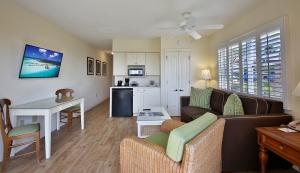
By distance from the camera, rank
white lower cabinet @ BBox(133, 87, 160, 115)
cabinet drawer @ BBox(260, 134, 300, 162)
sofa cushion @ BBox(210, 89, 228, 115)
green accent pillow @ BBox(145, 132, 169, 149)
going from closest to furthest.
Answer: cabinet drawer @ BBox(260, 134, 300, 162), green accent pillow @ BBox(145, 132, 169, 149), sofa cushion @ BBox(210, 89, 228, 115), white lower cabinet @ BBox(133, 87, 160, 115)

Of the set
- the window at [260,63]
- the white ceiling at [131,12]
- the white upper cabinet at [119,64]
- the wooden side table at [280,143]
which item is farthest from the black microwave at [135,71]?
the wooden side table at [280,143]

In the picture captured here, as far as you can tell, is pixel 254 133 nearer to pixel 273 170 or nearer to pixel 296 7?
pixel 273 170

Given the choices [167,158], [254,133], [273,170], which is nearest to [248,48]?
[254,133]

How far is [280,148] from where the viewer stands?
138cm

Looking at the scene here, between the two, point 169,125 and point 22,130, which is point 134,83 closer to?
point 169,125

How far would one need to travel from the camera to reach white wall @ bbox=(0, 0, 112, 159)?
7.25 ft

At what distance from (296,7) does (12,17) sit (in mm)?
4209

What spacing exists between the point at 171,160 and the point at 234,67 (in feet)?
9.08

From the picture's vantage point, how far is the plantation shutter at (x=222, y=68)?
3.48m

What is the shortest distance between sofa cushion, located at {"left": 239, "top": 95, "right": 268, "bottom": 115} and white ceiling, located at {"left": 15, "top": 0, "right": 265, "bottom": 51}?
65.9 inches

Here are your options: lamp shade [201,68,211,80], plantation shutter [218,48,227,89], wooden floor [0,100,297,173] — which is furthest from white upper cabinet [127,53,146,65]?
plantation shutter [218,48,227,89]

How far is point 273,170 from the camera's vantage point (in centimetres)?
186

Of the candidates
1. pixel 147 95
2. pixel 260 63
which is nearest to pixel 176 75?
pixel 147 95

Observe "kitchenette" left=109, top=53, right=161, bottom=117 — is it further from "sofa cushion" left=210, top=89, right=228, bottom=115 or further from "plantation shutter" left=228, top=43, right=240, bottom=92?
"plantation shutter" left=228, top=43, right=240, bottom=92
